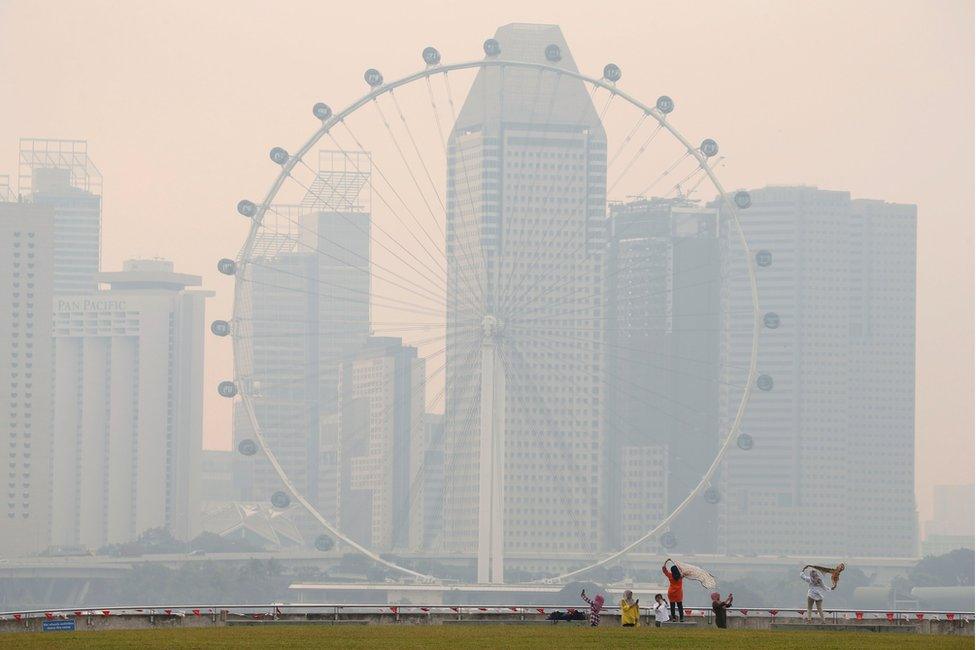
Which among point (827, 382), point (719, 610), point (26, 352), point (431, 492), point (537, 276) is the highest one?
point (537, 276)

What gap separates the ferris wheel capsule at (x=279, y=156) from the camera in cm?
5419

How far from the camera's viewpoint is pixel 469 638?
910 inches

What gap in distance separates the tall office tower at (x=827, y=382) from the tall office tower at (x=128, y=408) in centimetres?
4987

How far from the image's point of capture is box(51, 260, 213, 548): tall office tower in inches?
6604

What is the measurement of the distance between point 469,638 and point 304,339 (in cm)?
15973

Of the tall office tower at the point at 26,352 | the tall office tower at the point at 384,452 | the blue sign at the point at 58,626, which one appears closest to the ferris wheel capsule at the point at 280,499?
the blue sign at the point at 58,626

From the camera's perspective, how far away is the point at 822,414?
577ft

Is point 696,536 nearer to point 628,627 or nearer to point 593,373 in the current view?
point 593,373

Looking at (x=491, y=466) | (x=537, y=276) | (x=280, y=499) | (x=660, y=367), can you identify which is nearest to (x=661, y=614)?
(x=280, y=499)

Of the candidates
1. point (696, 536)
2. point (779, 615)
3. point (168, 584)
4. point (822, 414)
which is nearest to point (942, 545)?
point (822, 414)

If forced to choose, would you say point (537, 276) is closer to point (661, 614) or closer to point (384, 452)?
point (384, 452)

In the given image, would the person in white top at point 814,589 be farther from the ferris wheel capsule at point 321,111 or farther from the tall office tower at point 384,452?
the tall office tower at point 384,452

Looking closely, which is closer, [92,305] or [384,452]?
[384,452]

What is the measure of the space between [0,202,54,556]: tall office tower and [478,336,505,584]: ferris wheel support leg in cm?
10278
